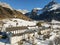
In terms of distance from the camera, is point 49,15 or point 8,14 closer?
point 8,14

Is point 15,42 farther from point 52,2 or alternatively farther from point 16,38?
point 52,2

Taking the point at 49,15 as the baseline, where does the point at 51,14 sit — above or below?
above

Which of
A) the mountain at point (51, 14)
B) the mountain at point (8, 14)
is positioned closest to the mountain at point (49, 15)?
the mountain at point (51, 14)

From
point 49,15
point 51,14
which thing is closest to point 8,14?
point 49,15

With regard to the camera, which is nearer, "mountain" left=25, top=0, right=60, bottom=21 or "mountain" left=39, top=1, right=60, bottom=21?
"mountain" left=39, top=1, right=60, bottom=21

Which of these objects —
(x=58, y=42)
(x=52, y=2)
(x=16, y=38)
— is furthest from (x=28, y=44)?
(x=52, y=2)

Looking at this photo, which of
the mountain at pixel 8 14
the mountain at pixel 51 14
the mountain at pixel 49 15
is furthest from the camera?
the mountain at pixel 49 15

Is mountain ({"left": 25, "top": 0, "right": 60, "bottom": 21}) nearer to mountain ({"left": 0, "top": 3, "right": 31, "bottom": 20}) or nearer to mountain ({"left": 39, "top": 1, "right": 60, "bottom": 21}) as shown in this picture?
mountain ({"left": 39, "top": 1, "right": 60, "bottom": 21})

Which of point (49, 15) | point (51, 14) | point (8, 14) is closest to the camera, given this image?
point (8, 14)

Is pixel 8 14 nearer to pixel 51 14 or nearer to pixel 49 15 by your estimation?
pixel 49 15

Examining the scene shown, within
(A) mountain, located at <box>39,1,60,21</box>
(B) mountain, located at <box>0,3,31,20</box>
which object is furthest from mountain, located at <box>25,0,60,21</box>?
(B) mountain, located at <box>0,3,31,20</box>

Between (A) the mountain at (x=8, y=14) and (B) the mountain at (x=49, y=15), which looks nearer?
(A) the mountain at (x=8, y=14)

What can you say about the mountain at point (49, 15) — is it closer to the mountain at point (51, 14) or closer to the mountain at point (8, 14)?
the mountain at point (51, 14)

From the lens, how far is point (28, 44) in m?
16.5
